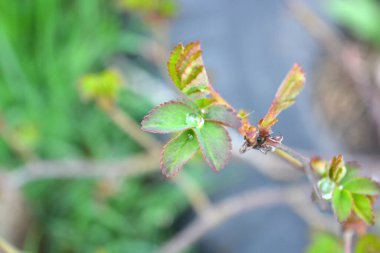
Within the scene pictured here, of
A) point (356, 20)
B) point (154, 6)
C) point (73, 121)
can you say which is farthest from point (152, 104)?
point (356, 20)

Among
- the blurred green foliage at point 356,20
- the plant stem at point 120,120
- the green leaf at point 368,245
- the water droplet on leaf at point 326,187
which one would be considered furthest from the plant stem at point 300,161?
the blurred green foliage at point 356,20

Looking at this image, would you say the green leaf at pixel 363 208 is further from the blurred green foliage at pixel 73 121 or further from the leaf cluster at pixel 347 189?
the blurred green foliage at pixel 73 121

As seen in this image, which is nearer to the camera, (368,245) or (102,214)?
(368,245)

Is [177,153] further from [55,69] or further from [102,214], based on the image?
[55,69]

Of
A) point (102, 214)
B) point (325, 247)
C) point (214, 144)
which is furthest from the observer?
point (102, 214)

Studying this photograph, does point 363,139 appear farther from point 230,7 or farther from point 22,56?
point 22,56

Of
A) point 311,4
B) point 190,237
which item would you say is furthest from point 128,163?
point 311,4

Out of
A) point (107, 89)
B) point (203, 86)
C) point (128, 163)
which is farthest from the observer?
point (128, 163)
